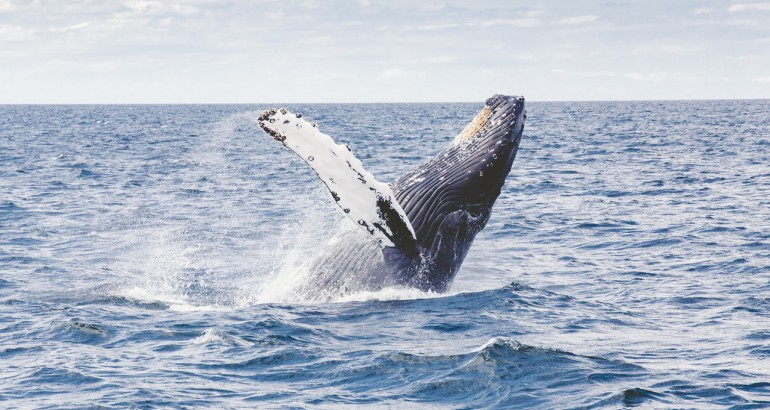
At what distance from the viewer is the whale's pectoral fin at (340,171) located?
8258mm

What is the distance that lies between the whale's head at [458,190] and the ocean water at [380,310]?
0.57m

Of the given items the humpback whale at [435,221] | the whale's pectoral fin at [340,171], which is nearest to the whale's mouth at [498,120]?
the humpback whale at [435,221]

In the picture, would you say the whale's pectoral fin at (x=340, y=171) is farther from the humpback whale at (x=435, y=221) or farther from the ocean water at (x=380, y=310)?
the ocean water at (x=380, y=310)

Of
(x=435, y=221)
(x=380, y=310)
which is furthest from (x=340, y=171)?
(x=380, y=310)

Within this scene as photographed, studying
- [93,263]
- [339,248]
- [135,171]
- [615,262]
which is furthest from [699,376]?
[135,171]

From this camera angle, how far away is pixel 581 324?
1055 centimetres

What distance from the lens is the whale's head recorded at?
9812 mm

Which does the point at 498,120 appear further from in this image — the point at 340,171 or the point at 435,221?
the point at 340,171

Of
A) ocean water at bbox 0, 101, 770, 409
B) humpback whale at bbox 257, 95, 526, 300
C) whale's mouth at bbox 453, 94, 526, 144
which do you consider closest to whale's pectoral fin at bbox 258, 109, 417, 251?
humpback whale at bbox 257, 95, 526, 300

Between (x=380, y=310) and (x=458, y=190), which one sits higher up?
(x=458, y=190)

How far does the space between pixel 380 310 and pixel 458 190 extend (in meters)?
1.47

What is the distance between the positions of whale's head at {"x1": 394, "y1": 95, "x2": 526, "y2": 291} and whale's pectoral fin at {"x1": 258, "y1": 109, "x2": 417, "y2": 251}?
906 mm

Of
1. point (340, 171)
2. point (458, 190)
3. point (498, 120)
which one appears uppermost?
point (498, 120)

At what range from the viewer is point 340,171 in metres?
8.45
